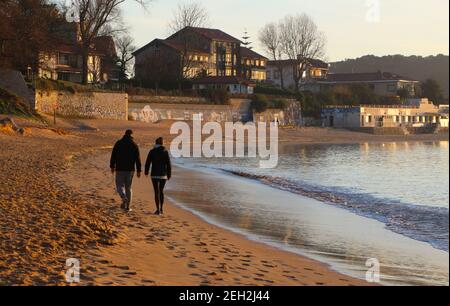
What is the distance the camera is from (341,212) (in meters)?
15.7

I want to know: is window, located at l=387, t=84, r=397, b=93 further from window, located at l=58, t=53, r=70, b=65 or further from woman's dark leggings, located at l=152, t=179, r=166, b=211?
woman's dark leggings, located at l=152, t=179, r=166, b=211

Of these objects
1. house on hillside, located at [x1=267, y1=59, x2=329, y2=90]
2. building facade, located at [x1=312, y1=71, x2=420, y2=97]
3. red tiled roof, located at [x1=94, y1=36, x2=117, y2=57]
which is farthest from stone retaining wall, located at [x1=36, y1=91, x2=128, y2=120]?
building facade, located at [x1=312, y1=71, x2=420, y2=97]

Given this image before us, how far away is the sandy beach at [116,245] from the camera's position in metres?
6.57

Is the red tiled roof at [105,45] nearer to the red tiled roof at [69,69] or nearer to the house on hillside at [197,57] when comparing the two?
the red tiled roof at [69,69]

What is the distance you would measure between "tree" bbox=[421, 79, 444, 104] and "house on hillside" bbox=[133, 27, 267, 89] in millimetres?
34484

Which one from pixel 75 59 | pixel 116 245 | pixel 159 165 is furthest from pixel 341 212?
pixel 75 59

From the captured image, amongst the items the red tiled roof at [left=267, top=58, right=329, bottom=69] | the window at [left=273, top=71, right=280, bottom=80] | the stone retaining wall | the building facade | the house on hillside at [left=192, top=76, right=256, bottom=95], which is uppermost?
the red tiled roof at [left=267, top=58, right=329, bottom=69]

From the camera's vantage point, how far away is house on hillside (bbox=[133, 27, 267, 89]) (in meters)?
71.8

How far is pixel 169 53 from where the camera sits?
75438 mm

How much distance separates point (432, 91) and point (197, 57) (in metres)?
51.6

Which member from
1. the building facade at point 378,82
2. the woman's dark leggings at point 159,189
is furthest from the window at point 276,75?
the woman's dark leggings at point 159,189

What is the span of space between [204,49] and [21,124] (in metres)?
54.5

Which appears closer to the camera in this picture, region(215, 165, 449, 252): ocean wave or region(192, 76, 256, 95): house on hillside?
region(215, 165, 449, 252): ocean wave

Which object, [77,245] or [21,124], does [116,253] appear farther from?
[21,124]
